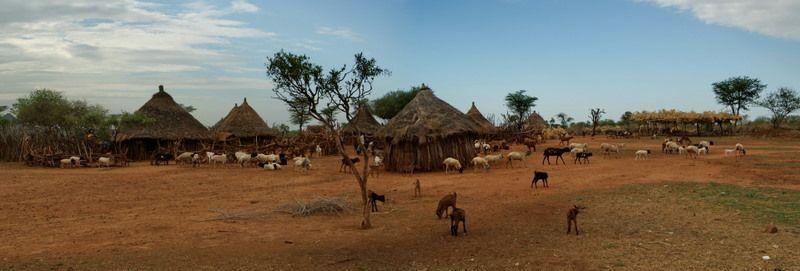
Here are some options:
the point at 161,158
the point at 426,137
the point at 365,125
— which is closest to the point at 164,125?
the point at 161,158

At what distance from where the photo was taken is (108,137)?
3381 centimetres

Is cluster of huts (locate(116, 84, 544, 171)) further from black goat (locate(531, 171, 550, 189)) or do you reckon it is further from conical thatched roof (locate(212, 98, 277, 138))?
black goat (locate(531, 171, 550, 189))

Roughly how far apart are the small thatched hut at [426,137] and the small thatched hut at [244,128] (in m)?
15.7

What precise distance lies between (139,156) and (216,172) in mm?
12562

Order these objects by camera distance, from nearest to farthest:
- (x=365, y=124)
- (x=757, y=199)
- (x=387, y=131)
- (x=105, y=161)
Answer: (x=757, y=199) → (x=387, y=131) → (x=105, y=161) → (x=365, y=124)

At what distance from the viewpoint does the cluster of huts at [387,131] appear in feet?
76.0

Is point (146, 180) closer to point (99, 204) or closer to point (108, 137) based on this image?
point (99, 204)

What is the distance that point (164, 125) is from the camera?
1347 inches

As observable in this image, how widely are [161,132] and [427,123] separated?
781 inches

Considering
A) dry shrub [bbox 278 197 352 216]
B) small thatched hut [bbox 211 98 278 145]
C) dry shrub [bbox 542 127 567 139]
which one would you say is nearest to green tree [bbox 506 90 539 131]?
dry shrub [bbox 542 127 567 139]

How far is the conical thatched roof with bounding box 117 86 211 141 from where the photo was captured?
32.7 metres

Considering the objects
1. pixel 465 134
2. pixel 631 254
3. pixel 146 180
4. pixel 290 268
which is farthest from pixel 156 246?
pixel 465 134

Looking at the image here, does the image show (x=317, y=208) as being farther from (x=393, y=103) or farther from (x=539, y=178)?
(x=393, y=103)

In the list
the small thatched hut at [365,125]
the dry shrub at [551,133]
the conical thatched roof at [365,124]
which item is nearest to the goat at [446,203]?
the small thatched hut at [365,125]
